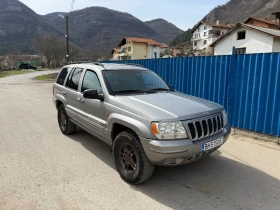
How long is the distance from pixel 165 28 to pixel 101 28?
216ft

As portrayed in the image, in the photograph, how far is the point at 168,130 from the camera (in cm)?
292

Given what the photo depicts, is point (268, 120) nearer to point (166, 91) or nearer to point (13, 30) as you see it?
point (166, 91)

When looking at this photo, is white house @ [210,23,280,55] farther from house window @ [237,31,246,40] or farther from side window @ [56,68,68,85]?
side window @ [56,68,68,85]

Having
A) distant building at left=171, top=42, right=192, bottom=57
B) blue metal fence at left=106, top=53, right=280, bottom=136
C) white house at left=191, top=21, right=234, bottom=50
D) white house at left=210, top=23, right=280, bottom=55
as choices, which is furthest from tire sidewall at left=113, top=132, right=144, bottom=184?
white house at left=191, top=21, right=234, bottom=50

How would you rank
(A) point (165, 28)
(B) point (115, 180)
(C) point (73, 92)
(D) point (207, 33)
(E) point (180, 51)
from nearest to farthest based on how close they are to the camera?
(B) point (115, 180), (C) point (73, 92), (E) point (180, 51), (D) point (207, 33), (A) point (165, 28)

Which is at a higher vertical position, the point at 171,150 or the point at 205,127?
the point at 205,127

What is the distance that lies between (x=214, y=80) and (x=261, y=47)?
30109 millimetres

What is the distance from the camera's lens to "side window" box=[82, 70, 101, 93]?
4.10 metres

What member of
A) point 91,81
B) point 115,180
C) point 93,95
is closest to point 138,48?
point 91,81

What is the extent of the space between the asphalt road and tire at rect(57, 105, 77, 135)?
1.18ft

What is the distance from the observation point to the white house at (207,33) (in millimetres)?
67375

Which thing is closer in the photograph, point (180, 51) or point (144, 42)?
point (144, 42)

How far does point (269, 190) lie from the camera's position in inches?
128

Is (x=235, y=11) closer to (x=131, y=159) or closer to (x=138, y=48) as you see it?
(x=138, y=48)
